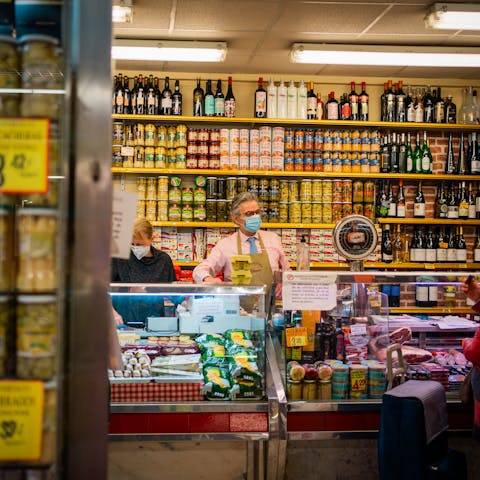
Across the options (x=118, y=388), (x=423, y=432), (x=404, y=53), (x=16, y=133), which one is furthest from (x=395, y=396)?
(x=404, y=53)

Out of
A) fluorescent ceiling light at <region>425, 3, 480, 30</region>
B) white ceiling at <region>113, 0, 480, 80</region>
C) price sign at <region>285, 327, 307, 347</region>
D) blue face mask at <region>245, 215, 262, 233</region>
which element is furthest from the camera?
white ceiling at <region>113, 0, 480, 80</region>

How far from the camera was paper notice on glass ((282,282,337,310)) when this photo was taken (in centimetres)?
321

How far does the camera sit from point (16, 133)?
49.4 inches

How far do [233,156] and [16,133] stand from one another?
208 inches

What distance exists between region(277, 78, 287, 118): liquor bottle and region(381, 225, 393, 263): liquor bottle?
5.18 feet

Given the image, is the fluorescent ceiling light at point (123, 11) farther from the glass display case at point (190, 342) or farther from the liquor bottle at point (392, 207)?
the liquor bottle at point (392, 207)

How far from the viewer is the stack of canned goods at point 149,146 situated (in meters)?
6.43

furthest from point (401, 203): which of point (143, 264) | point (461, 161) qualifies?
point (143, 264)

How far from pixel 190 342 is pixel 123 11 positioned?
2603 mm

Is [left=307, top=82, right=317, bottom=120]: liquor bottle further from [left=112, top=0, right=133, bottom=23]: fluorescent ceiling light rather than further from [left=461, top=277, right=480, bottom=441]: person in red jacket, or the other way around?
[left=461, top=277, right=480, bottom=441]: person in red jacket

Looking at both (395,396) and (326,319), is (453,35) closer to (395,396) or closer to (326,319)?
(326,319)

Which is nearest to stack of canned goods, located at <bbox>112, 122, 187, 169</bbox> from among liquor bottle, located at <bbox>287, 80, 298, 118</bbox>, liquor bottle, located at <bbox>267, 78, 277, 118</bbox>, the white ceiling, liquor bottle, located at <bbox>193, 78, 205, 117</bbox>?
liquor bottle, located at <bbox>193, 78, 205, 117</bbox>

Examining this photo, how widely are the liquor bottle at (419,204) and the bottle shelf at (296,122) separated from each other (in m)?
0.62

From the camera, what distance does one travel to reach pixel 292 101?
658cm
